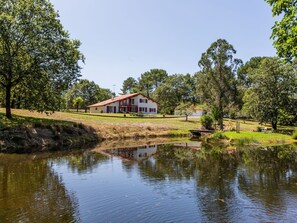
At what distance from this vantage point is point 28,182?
592 inches

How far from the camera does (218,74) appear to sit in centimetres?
5000

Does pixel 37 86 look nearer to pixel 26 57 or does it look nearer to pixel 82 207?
pixel 26 57

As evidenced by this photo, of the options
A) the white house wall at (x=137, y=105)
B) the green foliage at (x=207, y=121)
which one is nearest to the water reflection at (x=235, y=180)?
the green foliage at (x=207, y=121)

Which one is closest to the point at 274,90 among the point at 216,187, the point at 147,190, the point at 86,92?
the point at 216,187

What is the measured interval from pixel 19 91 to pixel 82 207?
1089 inches

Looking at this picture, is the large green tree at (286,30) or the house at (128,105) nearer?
the large green tree at (286,30)

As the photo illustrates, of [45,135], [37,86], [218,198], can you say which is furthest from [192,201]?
[37,86]

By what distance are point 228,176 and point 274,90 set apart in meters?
36.8

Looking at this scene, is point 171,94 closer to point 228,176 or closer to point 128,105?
point 128,105

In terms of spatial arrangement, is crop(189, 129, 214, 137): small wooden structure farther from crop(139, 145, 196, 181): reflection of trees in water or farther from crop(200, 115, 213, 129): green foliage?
crop(139, 145, 196, 181): reflection of trees in water

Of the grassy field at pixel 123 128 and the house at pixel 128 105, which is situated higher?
the house at pixel 128 105

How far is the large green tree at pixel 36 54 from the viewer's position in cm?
3081

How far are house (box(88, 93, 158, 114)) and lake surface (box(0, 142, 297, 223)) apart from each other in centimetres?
5812

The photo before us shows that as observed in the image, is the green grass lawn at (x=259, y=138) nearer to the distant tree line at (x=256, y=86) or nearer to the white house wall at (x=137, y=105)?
the distant tree line at (x=256, y=86)
